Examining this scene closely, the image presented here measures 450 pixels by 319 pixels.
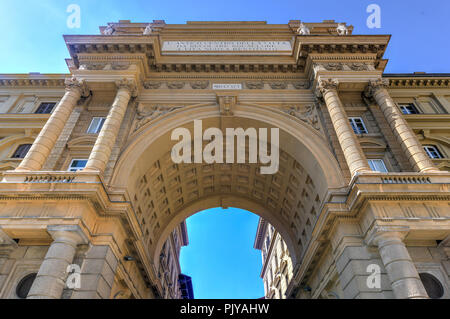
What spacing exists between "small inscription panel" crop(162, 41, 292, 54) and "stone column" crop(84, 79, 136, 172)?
639cm

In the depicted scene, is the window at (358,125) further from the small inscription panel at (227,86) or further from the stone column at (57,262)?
the stone column at (57,262)

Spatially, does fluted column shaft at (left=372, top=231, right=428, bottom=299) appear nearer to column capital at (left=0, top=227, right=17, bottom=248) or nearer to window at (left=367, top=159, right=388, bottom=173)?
window at (left=367, top=159, right=388, bottom=173)

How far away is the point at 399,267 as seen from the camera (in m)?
11.1

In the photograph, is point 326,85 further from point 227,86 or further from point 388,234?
point 388,234

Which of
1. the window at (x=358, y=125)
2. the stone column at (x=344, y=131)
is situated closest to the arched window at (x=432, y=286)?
the stone column at (x=344, y=131)

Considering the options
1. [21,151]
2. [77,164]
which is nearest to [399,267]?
[77,164]

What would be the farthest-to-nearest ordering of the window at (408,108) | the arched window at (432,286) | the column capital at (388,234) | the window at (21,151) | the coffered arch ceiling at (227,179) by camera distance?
the window at (408,108), the window at (21,151), the coffered arch ceiling at (227,179), the arched window at (432,286), the column capital at (388,234)

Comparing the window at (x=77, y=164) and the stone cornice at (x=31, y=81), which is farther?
the stone cornice at (x=31, y=81)

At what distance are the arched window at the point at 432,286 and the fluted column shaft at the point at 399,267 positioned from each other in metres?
2.15

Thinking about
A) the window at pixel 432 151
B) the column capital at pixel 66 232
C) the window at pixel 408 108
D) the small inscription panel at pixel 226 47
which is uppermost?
the small inscription panel at pixel 226 47

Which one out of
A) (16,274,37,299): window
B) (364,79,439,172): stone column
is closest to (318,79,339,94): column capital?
(364,79,439,172): stone column

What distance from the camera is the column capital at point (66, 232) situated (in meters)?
11.9

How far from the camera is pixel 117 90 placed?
1931 cm

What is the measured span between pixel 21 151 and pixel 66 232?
42.9ft
